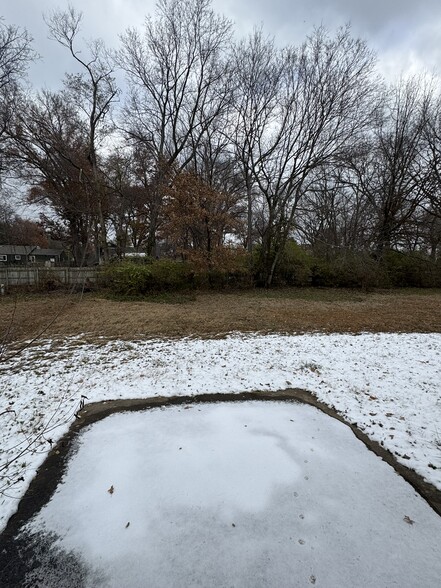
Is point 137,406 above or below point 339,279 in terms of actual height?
below

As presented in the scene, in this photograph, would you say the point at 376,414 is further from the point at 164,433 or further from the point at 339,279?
the point at 339,279

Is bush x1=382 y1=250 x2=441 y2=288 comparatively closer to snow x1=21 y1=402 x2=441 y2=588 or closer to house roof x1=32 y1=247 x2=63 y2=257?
snow x1=21 y1=402 x2=441 y2=588

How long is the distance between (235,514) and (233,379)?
6.95ft

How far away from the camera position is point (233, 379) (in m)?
3.99

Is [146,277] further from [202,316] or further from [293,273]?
[293,273]

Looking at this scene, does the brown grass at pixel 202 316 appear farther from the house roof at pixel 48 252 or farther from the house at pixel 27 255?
the house roof at pixel 48 252

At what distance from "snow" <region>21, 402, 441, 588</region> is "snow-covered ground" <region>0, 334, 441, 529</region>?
18.2 inches

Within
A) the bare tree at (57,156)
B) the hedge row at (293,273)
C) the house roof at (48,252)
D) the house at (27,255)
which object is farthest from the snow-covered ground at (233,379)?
the house roof at (48,252)

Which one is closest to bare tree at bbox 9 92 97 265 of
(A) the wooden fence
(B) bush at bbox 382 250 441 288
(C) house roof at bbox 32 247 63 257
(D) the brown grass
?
(A) the wooden fence

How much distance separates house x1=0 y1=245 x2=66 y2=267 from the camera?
3929cm

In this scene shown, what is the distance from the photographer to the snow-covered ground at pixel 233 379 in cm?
265

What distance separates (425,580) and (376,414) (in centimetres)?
182

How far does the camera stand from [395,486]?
2146 millimetres

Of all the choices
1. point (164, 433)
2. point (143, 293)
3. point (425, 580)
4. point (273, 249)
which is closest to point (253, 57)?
point (273, 249)
